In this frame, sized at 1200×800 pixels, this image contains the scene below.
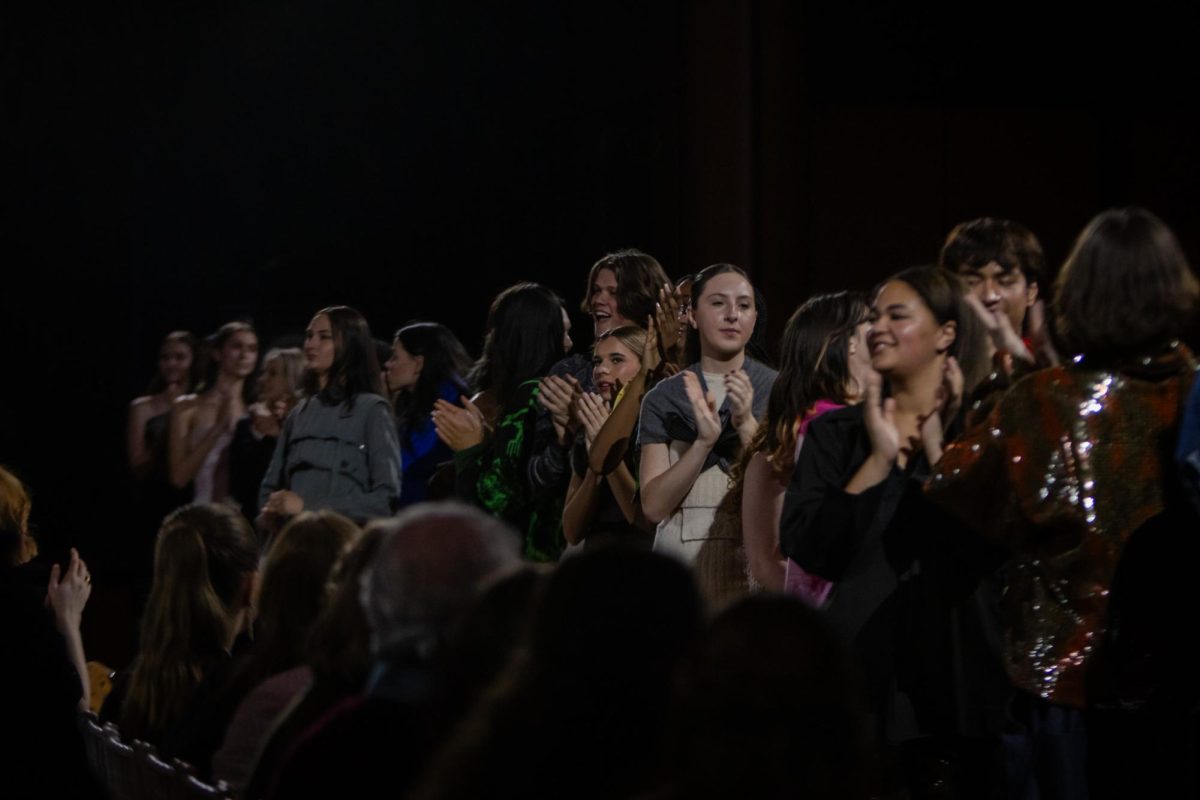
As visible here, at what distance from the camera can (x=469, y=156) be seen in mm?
8125

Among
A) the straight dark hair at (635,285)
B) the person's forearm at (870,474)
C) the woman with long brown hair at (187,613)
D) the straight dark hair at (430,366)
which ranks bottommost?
the woman with long brown hair at (187,613)

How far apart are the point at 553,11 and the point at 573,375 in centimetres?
343

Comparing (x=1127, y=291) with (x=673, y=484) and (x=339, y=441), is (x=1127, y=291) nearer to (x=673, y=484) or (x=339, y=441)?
(x=673, y=484)

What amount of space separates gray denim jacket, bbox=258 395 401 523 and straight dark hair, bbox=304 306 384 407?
0.05 m

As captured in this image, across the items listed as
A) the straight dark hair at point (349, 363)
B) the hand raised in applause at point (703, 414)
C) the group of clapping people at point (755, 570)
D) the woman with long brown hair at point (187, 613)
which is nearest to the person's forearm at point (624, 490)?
the group of clapping people at point (755, 570)

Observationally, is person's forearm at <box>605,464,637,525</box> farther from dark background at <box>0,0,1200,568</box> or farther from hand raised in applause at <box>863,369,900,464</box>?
dark background at <box>0,0,1200,568</box>

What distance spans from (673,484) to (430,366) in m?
2.06

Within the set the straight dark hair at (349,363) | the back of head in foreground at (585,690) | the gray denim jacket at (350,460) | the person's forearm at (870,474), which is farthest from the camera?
the straight dark hair at (349,363)

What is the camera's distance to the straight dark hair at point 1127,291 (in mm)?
2869

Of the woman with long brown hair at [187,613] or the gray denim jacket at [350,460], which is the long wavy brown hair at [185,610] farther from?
the gray denim jacket at [350,460]

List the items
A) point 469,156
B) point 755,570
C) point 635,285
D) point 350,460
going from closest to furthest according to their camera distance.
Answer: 1. point 755,570
2. point 635,285
3. point 350,460
4. point 469,156

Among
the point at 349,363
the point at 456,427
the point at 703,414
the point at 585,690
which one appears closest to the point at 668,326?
the point at 703,414

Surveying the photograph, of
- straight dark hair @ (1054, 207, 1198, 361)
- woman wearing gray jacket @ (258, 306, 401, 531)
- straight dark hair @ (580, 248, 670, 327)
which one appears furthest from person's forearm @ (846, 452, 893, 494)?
woman wearing gray jacket @ (258, 306, 401, 531)

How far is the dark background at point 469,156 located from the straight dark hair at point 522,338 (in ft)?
6.54
